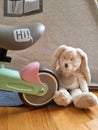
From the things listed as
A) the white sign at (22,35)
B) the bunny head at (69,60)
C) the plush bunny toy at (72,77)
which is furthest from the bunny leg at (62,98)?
the white sign at (22,35)

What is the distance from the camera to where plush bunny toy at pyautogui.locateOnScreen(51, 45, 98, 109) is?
88 centimetres

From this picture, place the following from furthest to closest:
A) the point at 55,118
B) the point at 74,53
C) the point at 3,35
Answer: the point at 74,53 < the point at 55,118 < the point at 3,35

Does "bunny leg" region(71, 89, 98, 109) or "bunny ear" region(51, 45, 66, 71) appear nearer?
"bunny leg" region(71, 89, 98, 109)

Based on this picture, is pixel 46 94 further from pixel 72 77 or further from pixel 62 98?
Result: pixel 72 77

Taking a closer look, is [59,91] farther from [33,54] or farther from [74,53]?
[33,54]

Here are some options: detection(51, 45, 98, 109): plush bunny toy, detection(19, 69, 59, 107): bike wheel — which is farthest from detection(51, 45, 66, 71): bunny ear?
detection(19, 69, 59, 107): bike wheel

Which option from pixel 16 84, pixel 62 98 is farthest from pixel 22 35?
pixel 62 98

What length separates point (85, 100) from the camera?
0.86m

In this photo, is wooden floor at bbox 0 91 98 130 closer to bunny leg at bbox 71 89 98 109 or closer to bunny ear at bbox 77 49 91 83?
bunny leg at bbox 71 89 98 109

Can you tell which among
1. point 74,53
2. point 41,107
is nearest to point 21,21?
point 74,53

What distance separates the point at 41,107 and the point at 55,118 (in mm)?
97

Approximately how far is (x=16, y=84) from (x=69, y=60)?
256 millimetres

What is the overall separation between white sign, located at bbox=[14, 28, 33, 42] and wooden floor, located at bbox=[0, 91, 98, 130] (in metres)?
0.29

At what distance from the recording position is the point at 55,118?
0.83 metres
